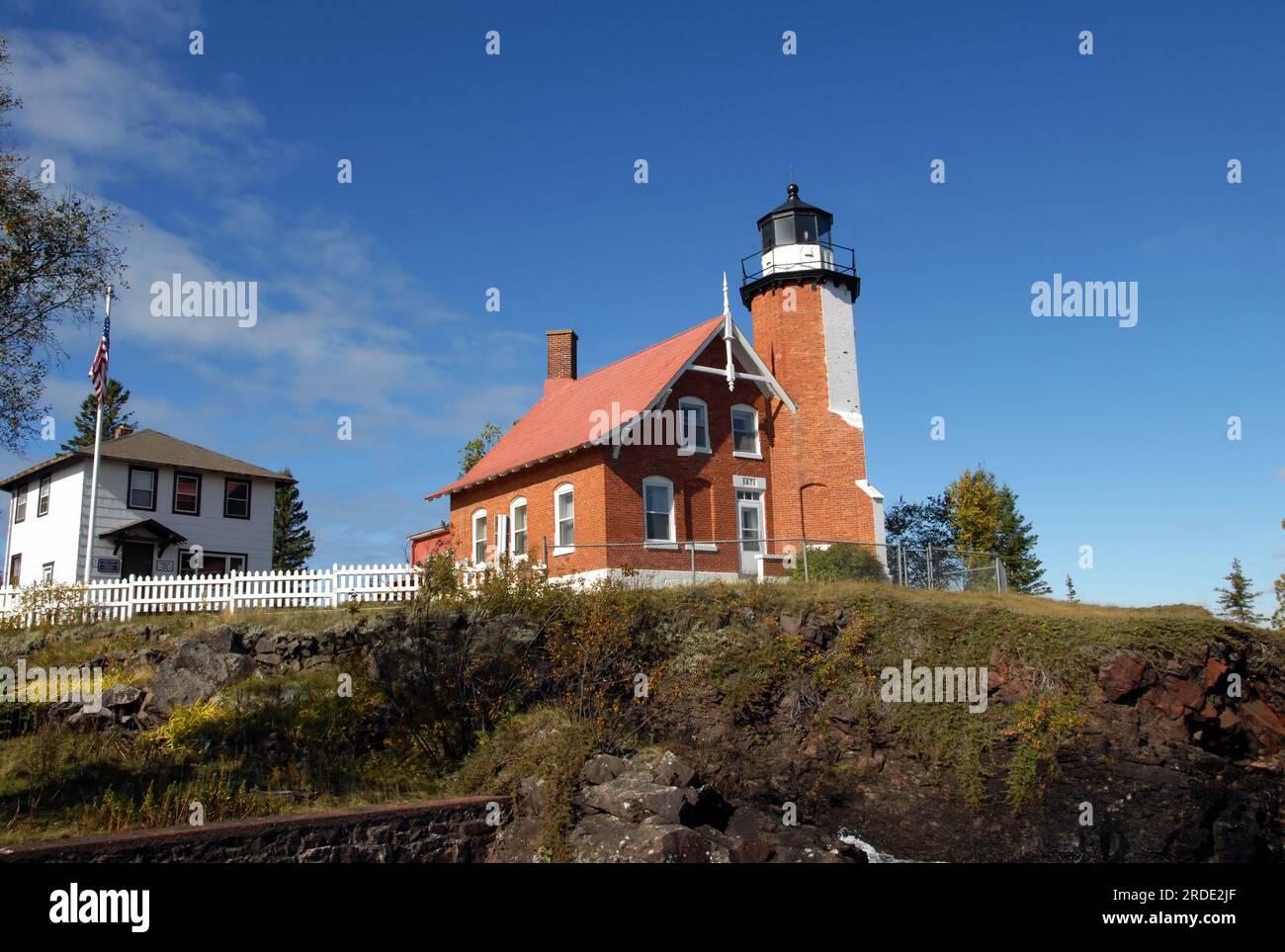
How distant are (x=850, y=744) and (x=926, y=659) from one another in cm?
233

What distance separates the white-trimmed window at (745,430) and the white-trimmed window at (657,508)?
2.94m

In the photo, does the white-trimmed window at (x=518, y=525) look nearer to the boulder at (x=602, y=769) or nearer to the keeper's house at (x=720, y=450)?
the keeper's house at (x=720, y=450)

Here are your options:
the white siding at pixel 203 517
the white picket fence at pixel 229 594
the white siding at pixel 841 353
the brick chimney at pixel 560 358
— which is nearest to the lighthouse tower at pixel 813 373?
the white siding at pixel 841 353

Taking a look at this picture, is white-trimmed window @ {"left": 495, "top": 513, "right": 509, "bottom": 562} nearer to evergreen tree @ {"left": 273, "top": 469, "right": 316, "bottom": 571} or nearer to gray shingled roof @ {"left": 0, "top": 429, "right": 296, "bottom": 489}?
gray shingled roof @ {"left": 0, "top": 429, "right": 296, "bottom": 489}

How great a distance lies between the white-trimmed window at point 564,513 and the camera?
26.1 meters

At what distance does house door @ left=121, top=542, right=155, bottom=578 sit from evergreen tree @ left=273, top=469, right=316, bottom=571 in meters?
30.9

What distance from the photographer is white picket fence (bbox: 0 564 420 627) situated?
19.9 m

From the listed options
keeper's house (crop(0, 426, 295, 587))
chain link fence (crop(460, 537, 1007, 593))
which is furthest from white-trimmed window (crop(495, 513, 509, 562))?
keeper's house (crop(0, 426, 295, 587))

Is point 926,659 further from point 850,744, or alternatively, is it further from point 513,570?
point 513,570

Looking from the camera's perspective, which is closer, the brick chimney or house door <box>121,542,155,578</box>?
house door <box>121,542,155,578</box>

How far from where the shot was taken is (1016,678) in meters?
17.8

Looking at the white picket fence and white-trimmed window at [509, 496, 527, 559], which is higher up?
white-trimmed window at [509, 496, 527, 559]
